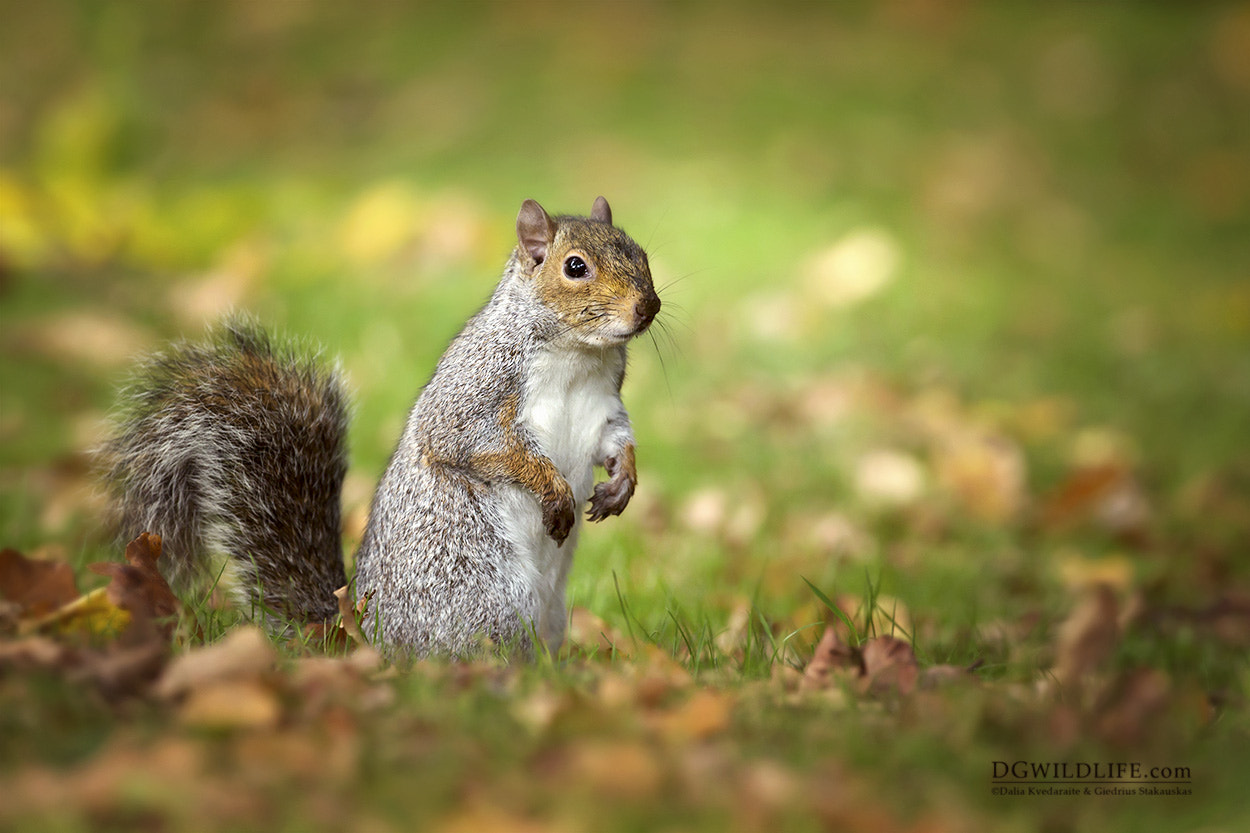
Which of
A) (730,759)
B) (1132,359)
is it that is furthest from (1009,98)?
(730,759)

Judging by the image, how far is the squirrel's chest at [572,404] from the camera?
8.87ft

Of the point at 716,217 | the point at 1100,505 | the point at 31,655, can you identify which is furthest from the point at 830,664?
the point at 716,217

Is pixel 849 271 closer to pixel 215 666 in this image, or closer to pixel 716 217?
pixel 716 217

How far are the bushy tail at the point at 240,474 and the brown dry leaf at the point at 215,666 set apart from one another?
701 mm

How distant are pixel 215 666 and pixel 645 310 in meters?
1.12

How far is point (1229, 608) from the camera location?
3689 millimetres

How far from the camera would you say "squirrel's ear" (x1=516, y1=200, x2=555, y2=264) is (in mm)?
2740

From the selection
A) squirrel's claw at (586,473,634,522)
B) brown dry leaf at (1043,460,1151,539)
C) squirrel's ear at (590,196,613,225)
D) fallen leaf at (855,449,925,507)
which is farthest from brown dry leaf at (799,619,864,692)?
brown dry leaf at (1043,460,1151,539)

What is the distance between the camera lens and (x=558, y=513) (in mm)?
2615

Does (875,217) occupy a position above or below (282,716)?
above

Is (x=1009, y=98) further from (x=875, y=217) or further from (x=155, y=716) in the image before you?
(x=155, y=716)

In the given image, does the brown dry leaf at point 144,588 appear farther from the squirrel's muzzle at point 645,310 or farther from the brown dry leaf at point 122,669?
the squirrel's muzzle at point 645,310

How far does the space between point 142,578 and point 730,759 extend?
125 centimetres

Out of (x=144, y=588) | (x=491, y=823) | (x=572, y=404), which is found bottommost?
(x=491, y=823)
